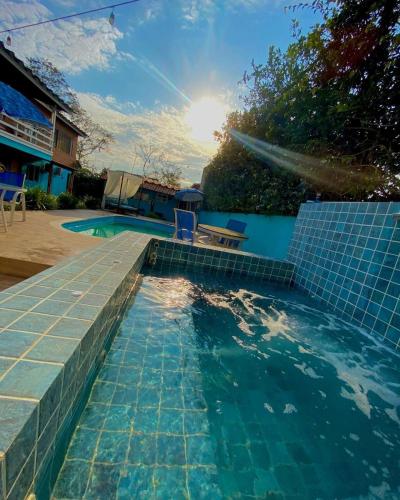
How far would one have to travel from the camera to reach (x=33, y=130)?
10531 mm

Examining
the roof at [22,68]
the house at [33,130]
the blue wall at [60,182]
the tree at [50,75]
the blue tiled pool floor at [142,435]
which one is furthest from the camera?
the tree at [50,75]

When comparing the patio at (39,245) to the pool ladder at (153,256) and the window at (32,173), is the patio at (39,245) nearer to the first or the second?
the pool ladder at (153,256)

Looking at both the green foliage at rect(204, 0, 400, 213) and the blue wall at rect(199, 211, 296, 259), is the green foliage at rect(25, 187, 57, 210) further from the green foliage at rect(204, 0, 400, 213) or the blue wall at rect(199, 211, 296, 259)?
the green foliage at rect(204, 0, 400, 213)

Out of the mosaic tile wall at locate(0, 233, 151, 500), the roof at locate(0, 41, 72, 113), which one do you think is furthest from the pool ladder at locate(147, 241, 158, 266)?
the roof at locate(0, 41, 72, 113)

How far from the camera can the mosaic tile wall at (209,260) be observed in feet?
17.2

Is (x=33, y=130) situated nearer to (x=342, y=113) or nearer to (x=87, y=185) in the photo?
(x=87, y=185)

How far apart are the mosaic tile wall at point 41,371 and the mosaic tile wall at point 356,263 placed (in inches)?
130

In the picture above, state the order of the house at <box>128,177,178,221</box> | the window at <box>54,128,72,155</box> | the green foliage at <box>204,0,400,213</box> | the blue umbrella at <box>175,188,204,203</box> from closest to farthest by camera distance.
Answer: the green foliage at <box>204,0,400,213</box>, the blue umbrella at <box>175,188,204,203</box>, the window at <box>54,128,72,155</box>, the house at <box>128,177,178,221</box>

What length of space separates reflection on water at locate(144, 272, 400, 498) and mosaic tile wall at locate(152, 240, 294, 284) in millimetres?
1378

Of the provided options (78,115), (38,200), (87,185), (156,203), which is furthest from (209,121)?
(78,115)

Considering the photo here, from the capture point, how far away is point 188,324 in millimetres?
2859

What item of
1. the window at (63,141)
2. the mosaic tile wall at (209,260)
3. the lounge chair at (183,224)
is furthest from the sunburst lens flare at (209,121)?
the window at (63,141)

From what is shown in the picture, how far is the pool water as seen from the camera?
1241 mm

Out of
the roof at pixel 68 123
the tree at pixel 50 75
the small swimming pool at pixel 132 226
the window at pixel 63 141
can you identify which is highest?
the tree at pixel 50 75
